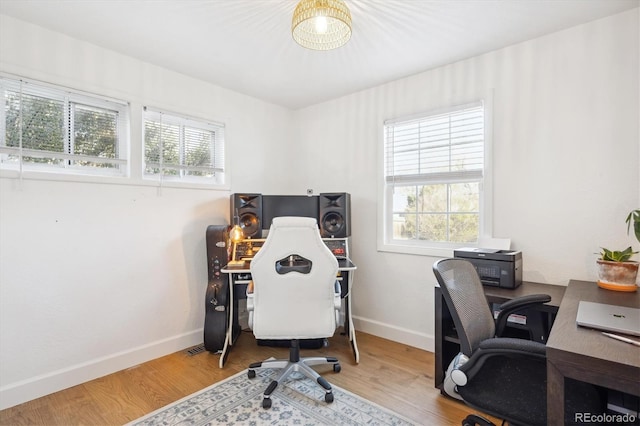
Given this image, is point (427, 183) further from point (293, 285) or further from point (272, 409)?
point (272, 409)

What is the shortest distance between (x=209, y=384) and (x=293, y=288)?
3.23ft

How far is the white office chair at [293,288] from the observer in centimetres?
196

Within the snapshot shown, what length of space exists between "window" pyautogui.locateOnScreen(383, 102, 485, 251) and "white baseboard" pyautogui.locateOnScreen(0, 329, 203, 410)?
6.90 feet

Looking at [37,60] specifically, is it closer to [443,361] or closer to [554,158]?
[443,361]

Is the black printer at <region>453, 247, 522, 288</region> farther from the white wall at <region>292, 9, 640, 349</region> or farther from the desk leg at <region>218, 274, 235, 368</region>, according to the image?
the desk leg at <region>218, 274, 235, 368</region>

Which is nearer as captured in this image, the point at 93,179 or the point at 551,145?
the point at 551,145

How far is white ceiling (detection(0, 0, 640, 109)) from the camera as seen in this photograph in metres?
1.88

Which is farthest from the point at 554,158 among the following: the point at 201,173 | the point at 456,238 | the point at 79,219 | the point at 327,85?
the point at 79,219

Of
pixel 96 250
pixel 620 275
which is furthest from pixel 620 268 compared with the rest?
pixel 96 250

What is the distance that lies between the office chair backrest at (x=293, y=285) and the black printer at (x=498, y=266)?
977 mm

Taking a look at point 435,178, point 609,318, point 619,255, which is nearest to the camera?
point 609,318

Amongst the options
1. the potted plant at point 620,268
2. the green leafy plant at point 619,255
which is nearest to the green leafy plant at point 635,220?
the potted plant at point 620,268

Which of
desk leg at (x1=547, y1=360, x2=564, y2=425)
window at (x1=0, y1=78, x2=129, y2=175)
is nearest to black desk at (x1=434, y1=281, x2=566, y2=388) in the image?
desk leg at (x1=547, y1=360, x2=564, y2=425)

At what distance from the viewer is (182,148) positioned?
9.59 feet
